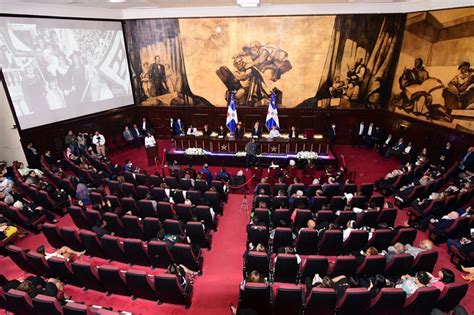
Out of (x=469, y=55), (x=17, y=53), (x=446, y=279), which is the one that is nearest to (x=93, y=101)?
(x=17, y=53)

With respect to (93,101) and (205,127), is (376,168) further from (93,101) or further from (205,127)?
(93,101)

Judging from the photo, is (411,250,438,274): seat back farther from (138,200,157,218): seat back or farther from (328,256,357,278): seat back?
(138,200,157,218): seat back

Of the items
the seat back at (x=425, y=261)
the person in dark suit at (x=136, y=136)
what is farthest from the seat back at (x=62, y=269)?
the person in dark suit at (x=136, y=136)

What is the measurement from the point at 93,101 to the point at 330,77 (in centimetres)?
1269

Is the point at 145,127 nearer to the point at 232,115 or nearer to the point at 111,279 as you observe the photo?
the point at 232,115

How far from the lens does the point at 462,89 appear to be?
36.9ft

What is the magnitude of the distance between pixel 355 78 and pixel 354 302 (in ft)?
41.5

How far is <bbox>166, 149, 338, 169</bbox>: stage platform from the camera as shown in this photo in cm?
1342

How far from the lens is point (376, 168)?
13.3m

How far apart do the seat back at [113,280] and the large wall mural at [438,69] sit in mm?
13258

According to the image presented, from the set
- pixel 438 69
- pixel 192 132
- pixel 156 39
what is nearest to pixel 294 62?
pixel 438 69

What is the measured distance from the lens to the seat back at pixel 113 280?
5.80 metres

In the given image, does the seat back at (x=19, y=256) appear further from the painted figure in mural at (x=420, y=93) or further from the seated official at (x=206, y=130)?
the painted figure in mural at (x=420, y=93)

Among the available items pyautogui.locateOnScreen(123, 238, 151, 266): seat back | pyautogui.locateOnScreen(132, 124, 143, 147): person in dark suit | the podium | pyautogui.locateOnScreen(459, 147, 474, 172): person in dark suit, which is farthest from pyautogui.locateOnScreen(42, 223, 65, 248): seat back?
pyautogui.locateOnScreen(459, 147, 474, 172): person in dark suit
